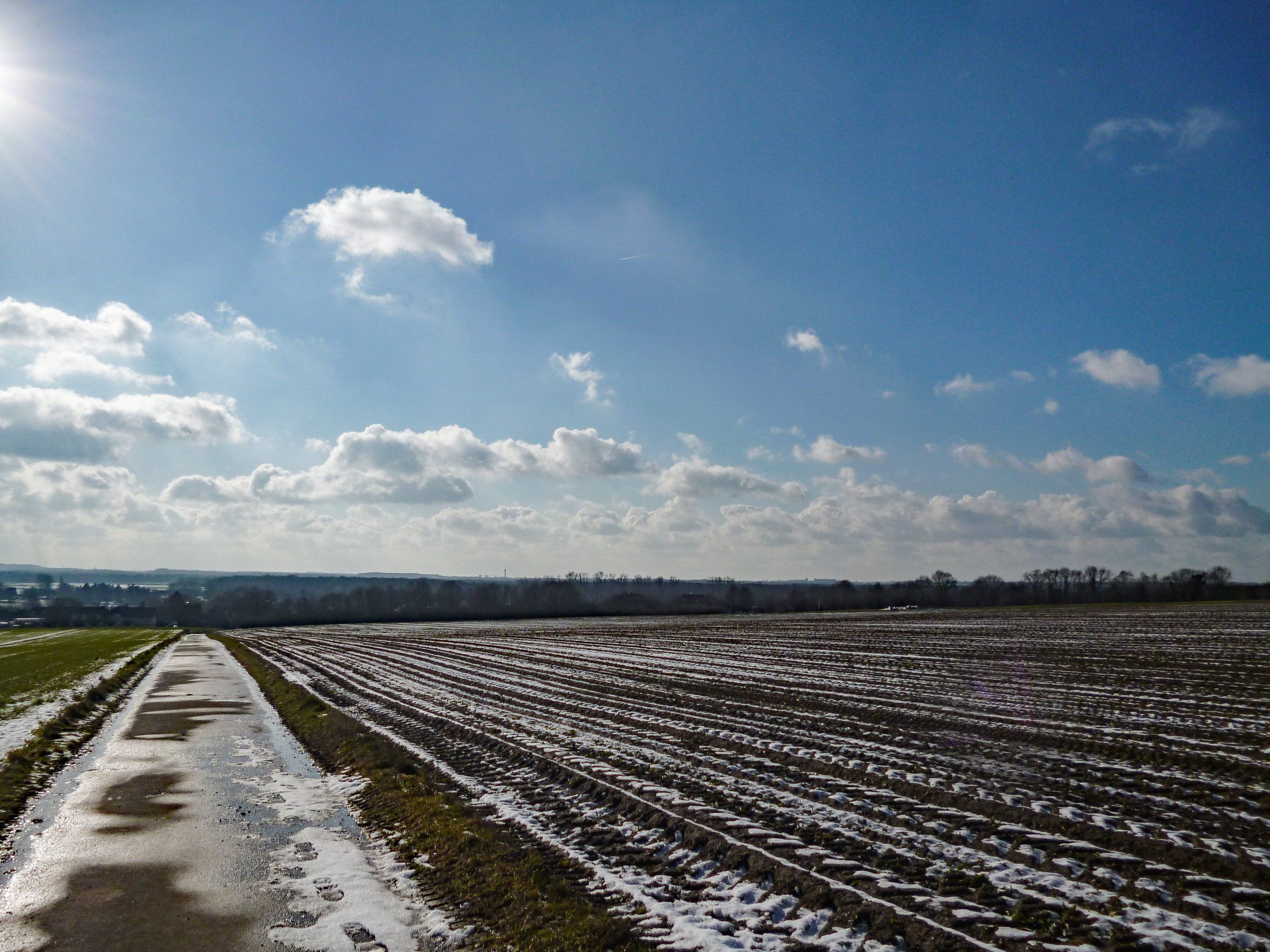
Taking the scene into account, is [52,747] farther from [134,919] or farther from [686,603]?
[686,603]

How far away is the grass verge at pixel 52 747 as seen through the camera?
49.6 feet

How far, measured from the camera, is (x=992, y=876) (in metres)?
9.33

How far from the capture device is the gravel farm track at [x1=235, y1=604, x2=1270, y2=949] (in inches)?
334

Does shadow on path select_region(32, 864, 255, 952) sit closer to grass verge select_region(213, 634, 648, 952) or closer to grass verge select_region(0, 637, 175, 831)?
grass verge select_region(213, 634, 648, 952)

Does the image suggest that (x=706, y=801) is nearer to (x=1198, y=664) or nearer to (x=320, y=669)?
(x=1198, y=664)

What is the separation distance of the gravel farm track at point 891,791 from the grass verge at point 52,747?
748 cm

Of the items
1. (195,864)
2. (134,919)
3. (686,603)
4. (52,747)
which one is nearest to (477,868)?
(134,919)

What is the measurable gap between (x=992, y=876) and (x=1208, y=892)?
216 cm

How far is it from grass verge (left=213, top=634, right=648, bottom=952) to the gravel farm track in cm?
48

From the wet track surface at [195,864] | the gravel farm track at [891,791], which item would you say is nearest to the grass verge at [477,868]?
the gravel farm track at [891,791]

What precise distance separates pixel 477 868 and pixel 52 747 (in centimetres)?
1635

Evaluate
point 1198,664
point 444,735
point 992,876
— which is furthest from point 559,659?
point 992,876

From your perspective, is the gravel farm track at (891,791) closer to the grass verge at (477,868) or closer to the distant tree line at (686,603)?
the grass verge at (477,868)

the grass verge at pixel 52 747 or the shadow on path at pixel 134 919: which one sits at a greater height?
the shadow on path at pixel 134 919
